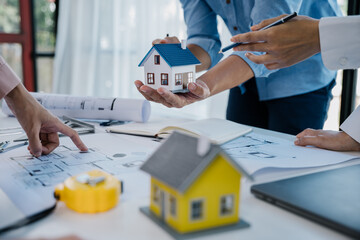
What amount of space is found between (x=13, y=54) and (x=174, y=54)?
8.59 ft

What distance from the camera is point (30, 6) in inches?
125

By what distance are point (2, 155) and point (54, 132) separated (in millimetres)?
121

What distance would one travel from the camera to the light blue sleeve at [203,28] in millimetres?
1373

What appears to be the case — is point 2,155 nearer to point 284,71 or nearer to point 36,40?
point 284,71

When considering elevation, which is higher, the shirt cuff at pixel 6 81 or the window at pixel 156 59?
the window at pixel 156 59

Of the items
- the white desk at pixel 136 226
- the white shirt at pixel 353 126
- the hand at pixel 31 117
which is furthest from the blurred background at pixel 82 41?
the white desk at pixel 136 226

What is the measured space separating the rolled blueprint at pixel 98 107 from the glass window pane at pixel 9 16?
2.02 meters

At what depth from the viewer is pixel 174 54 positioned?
972 millimetres

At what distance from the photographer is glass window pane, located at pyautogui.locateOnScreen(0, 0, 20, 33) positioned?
10.0ft

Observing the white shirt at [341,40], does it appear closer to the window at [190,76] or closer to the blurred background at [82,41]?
the window at [190,76]

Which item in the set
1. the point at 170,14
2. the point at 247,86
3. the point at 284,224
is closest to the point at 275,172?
the point at 284,224

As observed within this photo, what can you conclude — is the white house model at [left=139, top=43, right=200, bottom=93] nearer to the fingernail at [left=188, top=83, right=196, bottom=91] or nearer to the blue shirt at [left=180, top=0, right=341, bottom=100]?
the fingernail at [left=188, top=83, right=196, bottom=91]

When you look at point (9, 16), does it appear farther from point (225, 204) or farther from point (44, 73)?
point (225, 204)

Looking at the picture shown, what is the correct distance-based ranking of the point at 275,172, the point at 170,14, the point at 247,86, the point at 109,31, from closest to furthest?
the point at 275,172, the point at 247,86, the point at 170,14, the point at 109,31
